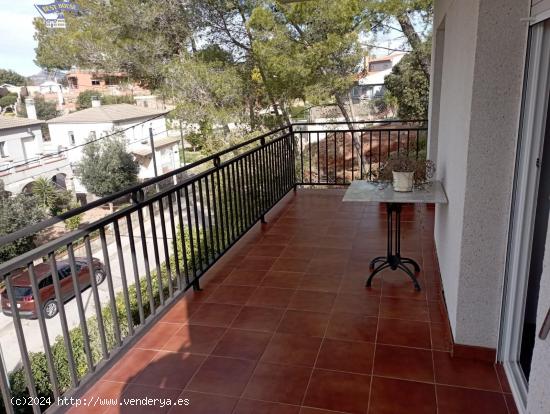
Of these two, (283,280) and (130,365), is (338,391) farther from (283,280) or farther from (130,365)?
(283,280)

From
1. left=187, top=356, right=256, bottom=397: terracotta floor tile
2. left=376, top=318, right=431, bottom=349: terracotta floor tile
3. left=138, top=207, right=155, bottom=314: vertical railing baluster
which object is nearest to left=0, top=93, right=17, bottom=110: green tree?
left=138, top=207, right=155, bottom=314: vertical railing baluster

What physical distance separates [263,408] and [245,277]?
1.40m

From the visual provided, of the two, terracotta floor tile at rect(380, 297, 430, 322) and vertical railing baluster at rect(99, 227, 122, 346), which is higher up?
vertical railing baluster at rect(99, 227, 122, 346)

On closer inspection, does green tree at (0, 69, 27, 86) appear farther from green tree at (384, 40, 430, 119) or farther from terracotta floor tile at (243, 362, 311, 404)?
terracotta floor tile at (243, 362, 311, 404)

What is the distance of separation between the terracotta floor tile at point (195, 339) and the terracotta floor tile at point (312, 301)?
0.52m

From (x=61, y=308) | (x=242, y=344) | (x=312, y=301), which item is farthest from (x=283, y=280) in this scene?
(x=61, y=308)

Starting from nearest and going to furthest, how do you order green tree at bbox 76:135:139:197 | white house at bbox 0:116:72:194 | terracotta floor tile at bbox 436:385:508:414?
terracotta floor tile at bbox 436:385:508:414 < white house at bbox 0:116:72:194 < green tree at bbox 76:135:139:197

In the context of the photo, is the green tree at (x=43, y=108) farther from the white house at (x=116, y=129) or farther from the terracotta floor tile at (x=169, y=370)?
the terracotta floor tile at (x=169, y=370)

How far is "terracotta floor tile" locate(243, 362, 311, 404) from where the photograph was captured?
192 centimetres

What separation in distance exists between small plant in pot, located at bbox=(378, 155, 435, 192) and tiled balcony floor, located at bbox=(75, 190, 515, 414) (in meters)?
0.69

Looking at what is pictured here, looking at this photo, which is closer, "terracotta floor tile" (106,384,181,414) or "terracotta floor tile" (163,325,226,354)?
"terracotta floor tile" (106,384,181,414)

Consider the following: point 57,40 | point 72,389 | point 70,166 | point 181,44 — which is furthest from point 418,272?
point 70,166

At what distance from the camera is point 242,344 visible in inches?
92.1

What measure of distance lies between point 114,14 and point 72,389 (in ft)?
38.4
